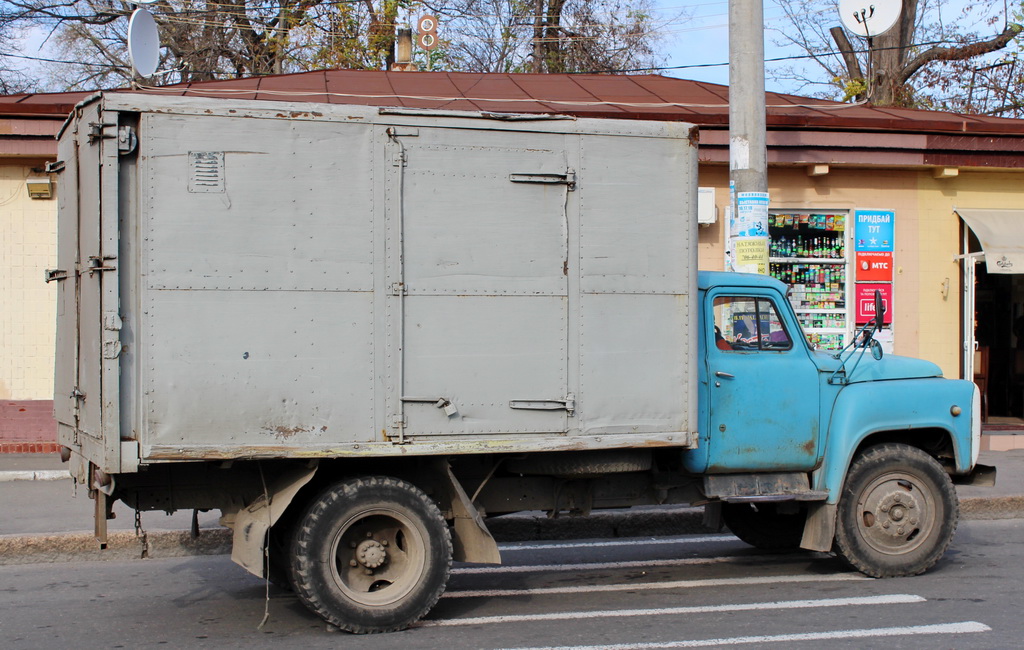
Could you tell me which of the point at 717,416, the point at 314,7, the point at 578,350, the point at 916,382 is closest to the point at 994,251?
the point at 916,382

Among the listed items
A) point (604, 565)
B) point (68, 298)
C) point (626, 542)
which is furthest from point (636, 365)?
point (68, 298)

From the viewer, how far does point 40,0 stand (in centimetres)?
2841

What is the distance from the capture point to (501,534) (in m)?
8.66

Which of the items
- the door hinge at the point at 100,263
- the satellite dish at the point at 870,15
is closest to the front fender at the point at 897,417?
Answer: the door hinge at the point at 100,263

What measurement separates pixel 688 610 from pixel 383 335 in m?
2.58

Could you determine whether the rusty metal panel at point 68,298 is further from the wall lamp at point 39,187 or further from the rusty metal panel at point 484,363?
the wall lamp at point 39,187

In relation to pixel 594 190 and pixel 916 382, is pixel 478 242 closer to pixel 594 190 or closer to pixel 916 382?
pixel 594 190

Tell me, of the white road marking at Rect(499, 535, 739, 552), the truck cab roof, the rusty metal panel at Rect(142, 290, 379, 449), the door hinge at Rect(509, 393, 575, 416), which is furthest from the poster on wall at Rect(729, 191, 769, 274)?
the rusty metal panel at Rect(142, 290, 379, 449)

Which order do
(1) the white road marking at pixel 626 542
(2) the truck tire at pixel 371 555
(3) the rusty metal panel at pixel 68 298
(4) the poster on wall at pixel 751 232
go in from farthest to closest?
(4) the poster on wall at pixel 751 232 → (1) the white road marking at pixel 626 542 → (3) the rusty metal panel at pixel 68 298 → (2) the truck tire at pixel 371 555

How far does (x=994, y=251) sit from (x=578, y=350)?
8.52m

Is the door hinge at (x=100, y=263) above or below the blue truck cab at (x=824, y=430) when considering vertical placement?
above

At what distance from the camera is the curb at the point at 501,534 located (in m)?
7.88

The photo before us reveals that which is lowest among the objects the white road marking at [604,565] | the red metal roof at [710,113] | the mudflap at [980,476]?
the white road marking at [604,565]

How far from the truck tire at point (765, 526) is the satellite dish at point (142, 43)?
8.74 metres
